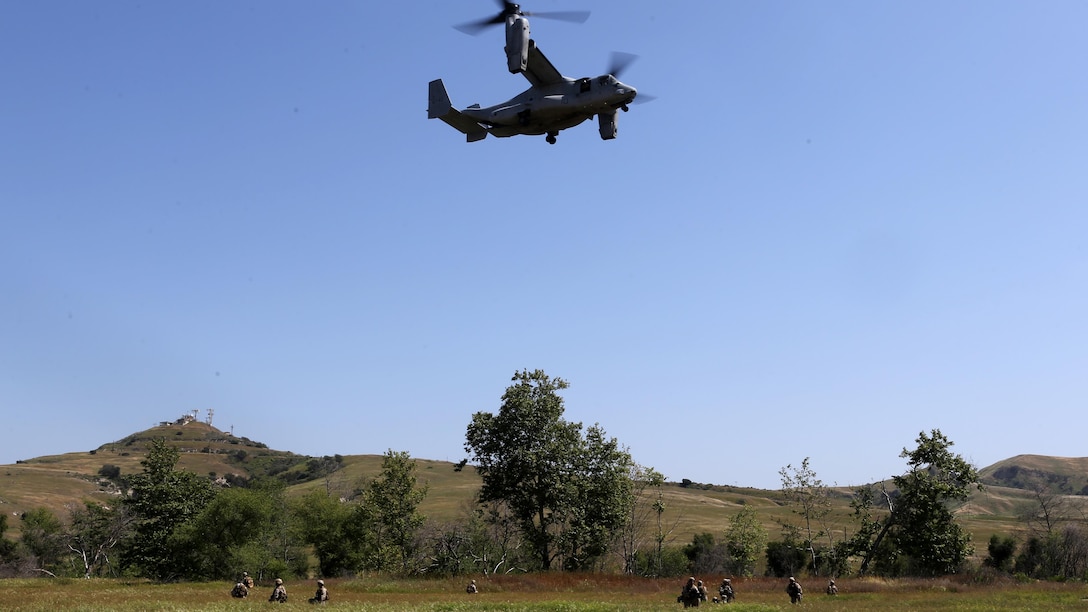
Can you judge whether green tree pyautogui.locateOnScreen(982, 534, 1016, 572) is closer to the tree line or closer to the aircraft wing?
the tree line

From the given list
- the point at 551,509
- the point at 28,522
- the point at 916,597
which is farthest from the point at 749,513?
the point at 28,522

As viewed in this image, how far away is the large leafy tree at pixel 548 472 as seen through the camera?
6788 cm

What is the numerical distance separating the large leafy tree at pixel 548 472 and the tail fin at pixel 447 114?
3155 cm

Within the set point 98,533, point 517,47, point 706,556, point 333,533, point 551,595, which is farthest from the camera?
point 706,556

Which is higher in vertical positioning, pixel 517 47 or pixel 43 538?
pixel 517 47

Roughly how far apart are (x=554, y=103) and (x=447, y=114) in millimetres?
9667

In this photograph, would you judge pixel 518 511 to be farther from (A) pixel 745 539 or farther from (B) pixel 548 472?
(A) pixel 745 539

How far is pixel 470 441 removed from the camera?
232ft

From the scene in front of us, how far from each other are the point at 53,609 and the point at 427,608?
15515 mm

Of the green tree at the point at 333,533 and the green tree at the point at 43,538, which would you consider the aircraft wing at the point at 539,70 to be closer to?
the green tree at the point at 333,533

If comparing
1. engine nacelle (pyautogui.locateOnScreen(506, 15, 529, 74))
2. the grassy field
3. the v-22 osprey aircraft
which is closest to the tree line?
the grassy field

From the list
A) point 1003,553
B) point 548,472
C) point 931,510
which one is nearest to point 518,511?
point 548,472

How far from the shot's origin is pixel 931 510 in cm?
6862

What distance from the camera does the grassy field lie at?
3631 cm
